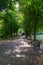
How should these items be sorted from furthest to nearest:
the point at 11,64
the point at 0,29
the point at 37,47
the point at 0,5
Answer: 1. the point at 0,29
2. the point at 37,47
3. the point at 0,5
4. the point at 11,64

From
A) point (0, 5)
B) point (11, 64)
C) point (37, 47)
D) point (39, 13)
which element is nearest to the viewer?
point (11, 64)

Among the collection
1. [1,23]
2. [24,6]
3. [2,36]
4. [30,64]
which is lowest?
[2,36]

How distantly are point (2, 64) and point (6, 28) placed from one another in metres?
19.8

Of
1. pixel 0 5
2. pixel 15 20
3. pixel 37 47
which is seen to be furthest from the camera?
pixel 15 20

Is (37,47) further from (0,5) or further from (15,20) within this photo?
(15,20)

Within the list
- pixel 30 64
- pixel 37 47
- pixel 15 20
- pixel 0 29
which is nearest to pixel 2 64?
pixel 30 64

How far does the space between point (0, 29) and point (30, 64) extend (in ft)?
61.8

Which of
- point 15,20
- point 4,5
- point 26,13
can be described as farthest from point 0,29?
point 4,5

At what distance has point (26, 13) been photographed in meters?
15.9

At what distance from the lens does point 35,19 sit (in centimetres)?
1543

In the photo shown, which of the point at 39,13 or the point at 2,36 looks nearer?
the point at 39,13

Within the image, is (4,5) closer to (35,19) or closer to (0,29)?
(35,19)

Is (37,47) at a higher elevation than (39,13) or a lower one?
lower

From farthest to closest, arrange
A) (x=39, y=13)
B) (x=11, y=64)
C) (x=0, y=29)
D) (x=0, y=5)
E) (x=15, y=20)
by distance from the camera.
Answer: (x=15, y=20), (x=0, y=29), (x=39, y=13), (x=0, y=5), (x=11, y=64)
